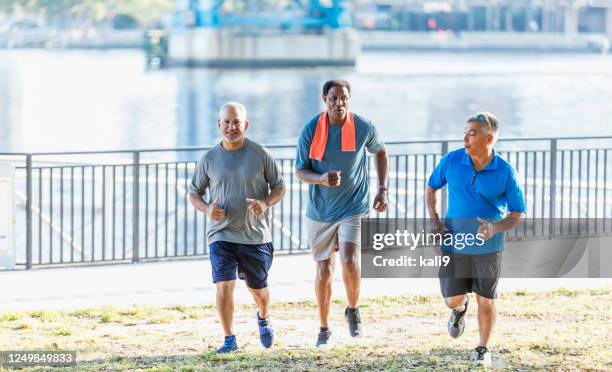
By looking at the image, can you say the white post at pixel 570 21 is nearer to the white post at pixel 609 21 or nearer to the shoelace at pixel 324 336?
the white post at pixel 609 21

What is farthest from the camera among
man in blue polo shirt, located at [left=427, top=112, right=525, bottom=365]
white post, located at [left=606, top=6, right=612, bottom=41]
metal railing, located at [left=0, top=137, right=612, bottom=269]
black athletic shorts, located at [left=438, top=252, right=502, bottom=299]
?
white post, located at [left=606, top=6, right=612, bottom=41]

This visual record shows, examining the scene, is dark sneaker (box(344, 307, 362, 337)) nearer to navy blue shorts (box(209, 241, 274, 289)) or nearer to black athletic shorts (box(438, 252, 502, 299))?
navy blue shorts (box(209, 241, 274, 289))

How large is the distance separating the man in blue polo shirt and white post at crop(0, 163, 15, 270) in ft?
18.7

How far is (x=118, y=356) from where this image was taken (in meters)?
8.39

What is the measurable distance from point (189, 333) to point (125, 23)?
156m

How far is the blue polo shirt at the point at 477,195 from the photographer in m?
7.77

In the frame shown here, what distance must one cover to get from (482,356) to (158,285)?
436 centimetres

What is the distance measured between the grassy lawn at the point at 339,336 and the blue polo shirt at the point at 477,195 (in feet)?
2.63

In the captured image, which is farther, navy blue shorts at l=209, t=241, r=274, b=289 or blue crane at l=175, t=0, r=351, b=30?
blue crane at l=175, t=0, r=351, b=30

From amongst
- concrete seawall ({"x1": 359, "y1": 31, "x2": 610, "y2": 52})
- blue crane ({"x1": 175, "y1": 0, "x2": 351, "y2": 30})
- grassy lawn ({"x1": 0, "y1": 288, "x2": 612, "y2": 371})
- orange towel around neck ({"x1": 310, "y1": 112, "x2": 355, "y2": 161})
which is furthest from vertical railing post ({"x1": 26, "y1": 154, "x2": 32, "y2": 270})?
concrete seawall ({"x1": 359, "y1": 31, "x2": 610, "y2": 52})

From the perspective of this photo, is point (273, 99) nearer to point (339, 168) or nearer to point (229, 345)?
point (339, 168)

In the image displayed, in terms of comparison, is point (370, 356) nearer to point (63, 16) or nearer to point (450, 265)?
point (450, 265)

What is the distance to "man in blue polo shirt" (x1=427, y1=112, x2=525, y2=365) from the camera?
7.74m

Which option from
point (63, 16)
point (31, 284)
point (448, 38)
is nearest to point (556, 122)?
point (31, 284)
